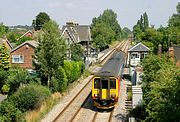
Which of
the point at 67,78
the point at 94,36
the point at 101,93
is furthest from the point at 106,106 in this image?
the point at 94,36

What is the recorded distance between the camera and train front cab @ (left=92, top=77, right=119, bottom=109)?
24.5 meters

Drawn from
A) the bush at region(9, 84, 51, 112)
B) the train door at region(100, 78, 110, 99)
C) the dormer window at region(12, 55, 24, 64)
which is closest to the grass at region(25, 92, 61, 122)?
the bush at region(9, 84, 51, 112)

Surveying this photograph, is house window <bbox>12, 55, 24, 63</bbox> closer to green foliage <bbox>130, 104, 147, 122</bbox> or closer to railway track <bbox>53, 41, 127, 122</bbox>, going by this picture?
railway track <bbox>53, 41, 127, 122</bbox>

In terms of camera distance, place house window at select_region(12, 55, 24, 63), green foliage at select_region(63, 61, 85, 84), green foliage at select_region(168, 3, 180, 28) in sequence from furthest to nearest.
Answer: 1. green foliage at select_region(168, 3, 180, 28)
2. house window at select_region(12, 55, 24, 63)
3. green foliage at select_region(63, 61, 85, 84)

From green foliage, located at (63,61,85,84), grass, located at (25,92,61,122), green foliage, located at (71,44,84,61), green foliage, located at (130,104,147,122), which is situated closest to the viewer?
green foliage, located at (130,104,147,122)

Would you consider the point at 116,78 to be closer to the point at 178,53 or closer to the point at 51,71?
the point at 51,71

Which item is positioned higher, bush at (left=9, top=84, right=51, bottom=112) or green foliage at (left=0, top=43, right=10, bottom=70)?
green foliage at (left=0, top=43, right=10, bottom=70)

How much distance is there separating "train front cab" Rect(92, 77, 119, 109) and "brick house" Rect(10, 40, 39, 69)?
20572mm

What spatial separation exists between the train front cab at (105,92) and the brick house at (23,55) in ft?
67.5

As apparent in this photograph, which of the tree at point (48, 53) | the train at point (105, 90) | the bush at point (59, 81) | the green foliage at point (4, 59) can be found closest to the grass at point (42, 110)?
the bush at point (59, 81)

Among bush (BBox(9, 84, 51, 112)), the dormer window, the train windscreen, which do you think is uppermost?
the dormer window

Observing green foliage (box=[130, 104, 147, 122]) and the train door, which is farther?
the train door

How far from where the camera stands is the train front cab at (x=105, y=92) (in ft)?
80.4

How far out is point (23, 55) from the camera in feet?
145
